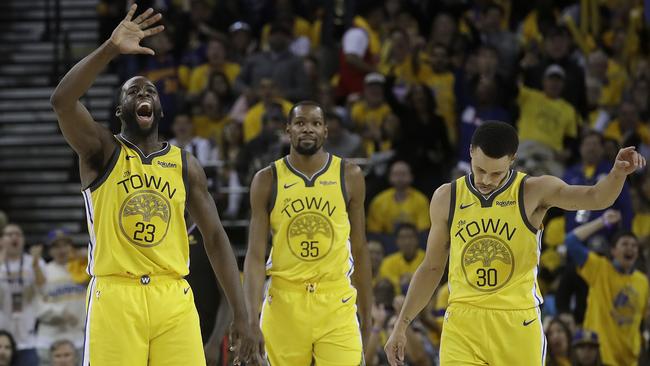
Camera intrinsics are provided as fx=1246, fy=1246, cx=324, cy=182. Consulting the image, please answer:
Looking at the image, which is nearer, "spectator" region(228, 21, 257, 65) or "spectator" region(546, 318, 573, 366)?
"spectator" region(546, 318, 573, 366)

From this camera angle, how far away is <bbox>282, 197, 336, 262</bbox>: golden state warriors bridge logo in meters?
8.59

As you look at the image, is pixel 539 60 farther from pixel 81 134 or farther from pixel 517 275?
pixel 81 134

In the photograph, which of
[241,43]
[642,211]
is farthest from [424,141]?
[241,43]

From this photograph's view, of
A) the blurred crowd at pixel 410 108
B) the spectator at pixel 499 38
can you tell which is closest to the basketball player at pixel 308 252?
the blurred crowd at pixel 410 108

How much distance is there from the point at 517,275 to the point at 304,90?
883cm

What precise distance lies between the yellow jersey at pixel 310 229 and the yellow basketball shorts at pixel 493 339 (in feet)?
4.73

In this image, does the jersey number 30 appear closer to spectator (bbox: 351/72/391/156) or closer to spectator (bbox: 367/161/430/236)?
spectator (bbox: 367/161/430/236)

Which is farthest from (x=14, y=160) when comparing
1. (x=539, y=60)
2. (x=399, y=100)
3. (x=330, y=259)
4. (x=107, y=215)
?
(x=107, y=215)

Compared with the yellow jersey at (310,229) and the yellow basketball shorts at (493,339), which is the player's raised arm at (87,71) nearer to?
the yellow jersey at (310,229)

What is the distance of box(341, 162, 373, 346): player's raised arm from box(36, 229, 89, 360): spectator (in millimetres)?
4873

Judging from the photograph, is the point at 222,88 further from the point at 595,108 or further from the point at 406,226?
the point at 595,108

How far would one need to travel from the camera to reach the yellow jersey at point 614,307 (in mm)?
11820

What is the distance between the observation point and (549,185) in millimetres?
7324

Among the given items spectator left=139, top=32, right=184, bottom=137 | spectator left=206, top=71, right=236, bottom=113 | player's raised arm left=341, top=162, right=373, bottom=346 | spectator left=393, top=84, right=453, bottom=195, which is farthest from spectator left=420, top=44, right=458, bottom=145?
player's raised arm left=341, top=162, right=373, bottom=346
